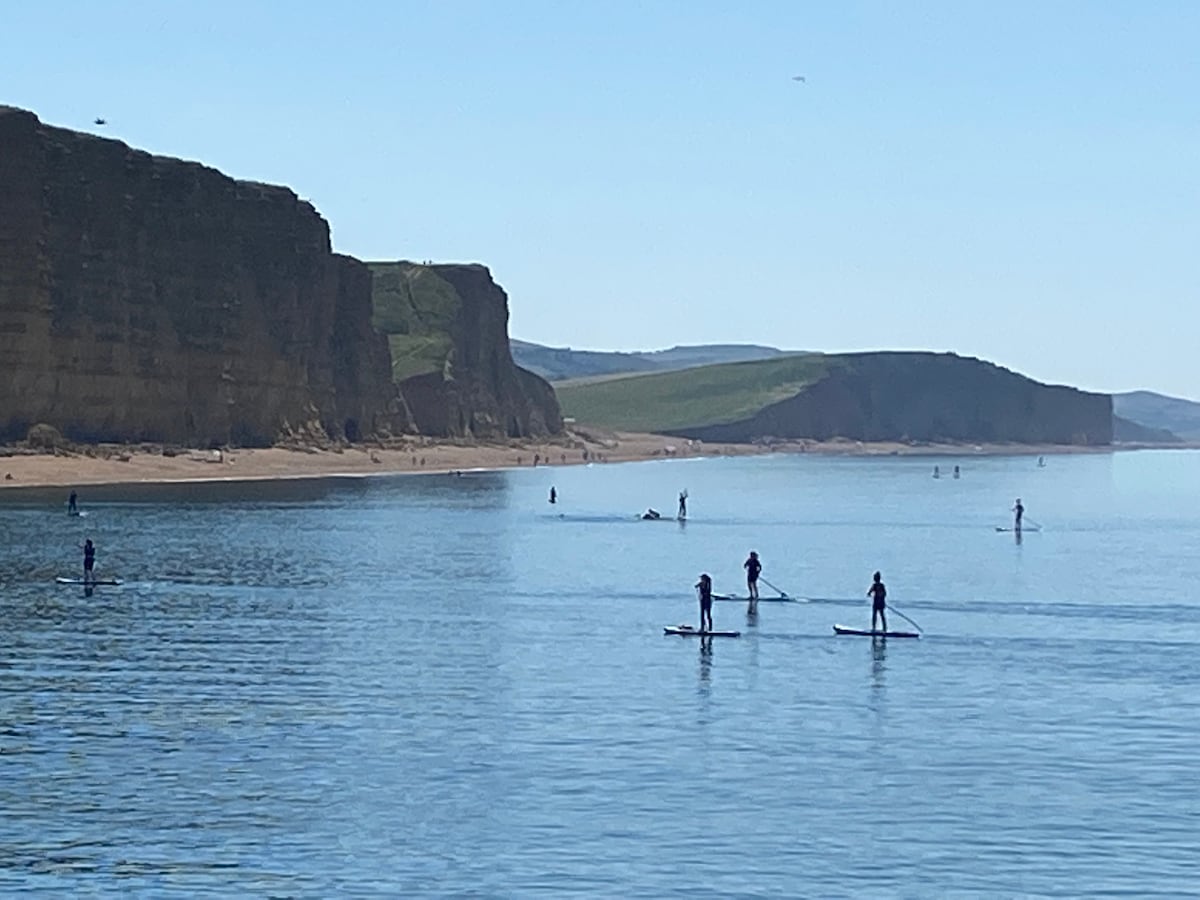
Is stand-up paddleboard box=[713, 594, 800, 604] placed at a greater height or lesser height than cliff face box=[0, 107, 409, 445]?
lesser

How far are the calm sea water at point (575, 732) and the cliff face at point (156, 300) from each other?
49.8 meters

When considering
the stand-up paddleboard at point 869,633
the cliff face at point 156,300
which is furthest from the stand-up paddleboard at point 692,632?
the cliff face at point 156,300

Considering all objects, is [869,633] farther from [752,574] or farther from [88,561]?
[88,561]

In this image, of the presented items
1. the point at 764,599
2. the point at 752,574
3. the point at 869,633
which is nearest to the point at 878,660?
the point at 869,633

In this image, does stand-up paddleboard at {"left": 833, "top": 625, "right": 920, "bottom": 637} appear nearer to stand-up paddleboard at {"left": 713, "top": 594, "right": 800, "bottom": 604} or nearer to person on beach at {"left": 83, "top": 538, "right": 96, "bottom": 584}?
stand-up paddleboard at {"left": 713, "top": 594, "right": 800, "bottom": 604}

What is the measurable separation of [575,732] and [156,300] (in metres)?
109

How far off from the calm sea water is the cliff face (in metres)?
49.8

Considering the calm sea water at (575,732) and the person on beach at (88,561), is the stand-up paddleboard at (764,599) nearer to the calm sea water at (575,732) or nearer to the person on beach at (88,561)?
the calm sea water at (575,732)

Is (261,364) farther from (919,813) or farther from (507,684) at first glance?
(919,813)

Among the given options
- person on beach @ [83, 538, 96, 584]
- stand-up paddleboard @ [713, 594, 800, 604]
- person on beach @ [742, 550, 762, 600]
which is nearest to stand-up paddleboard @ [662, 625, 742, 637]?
person on beach @ [742, 550, 762, 600]

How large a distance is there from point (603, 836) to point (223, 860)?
495 cm

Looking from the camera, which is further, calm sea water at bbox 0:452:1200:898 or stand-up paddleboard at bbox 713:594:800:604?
stand-up paddleboard at bbox 713:594:800:604

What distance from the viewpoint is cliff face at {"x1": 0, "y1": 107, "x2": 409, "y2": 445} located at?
408ft

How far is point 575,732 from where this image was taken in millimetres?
36719
